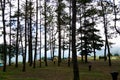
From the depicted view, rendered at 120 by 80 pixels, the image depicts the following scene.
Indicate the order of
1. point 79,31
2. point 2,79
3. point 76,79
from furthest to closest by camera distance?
point 79,31
point 2,79
point 76,79

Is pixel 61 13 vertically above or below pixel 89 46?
above

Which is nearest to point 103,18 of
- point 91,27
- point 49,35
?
point 91,27

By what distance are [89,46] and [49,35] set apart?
67.5ft

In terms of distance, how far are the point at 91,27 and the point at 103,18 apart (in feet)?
16.5

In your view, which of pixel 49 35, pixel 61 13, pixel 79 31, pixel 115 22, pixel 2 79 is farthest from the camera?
pixel 49 35

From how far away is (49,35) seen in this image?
68.1 meters

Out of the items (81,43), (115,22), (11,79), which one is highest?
(115,22)

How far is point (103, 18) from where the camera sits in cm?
4541

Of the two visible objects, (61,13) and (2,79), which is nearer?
(2,79)

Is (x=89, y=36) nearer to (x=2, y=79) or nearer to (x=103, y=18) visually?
(x=103, y=18)

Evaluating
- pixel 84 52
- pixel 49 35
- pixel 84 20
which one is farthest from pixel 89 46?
pixel 49 35

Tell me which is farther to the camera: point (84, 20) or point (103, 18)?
point (84, 20)

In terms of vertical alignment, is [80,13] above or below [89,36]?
above

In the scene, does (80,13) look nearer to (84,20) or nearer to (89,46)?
(84,20)
